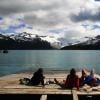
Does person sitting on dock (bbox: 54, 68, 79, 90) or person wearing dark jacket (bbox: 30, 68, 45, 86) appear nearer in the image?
person sitting on dock (bbox: 54, 68, 79, 90)

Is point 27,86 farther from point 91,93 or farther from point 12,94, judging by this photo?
point 91,93

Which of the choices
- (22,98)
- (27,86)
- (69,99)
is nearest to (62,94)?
(69,99)

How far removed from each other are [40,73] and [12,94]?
4.08 m

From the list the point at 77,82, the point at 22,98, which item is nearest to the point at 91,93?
the point at 77,82

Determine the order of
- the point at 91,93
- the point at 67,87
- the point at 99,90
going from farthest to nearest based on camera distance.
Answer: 1. the point at 67,87
2. the point at 99,90
3. the point at 91,93

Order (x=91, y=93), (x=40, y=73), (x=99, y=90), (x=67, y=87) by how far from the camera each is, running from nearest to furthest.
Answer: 1. (x=91, y=93)
2. (x=99, y=90)
3. (x=67, y=87)
4. (x=40, y=73)

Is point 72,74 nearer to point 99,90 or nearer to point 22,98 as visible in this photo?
point 99,90

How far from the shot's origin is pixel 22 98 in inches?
732

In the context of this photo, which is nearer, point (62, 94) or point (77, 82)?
point (62, 94)

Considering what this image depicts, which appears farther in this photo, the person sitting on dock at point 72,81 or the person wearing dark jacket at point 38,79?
the person wearing dark jacket at point 38,79

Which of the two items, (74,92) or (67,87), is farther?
(67,87)

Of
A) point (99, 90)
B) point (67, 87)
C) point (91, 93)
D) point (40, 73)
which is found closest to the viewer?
point (91, 93)

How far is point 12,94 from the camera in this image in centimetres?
1820

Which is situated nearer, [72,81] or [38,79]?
[72,81]
